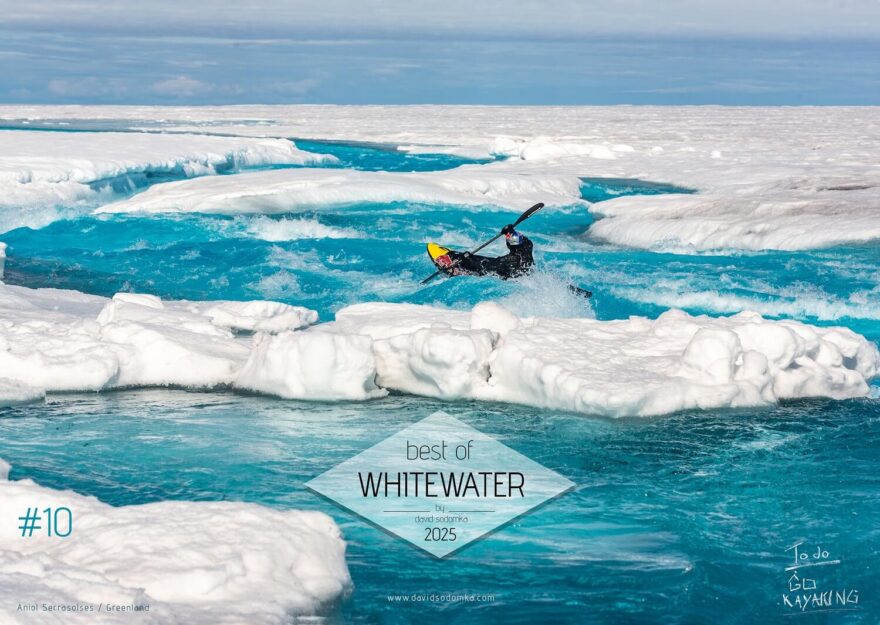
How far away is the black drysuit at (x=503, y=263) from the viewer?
13.3 meters

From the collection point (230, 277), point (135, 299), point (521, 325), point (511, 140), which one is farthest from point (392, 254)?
point (511, 140)

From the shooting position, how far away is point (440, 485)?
7.19 meters

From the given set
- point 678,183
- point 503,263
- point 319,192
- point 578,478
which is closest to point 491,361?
point 578,478

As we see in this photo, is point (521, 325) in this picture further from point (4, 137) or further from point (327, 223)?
point (4, 137)

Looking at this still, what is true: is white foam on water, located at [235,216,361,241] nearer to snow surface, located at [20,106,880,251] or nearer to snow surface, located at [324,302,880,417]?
snow surface, located at [20,106,880,251]

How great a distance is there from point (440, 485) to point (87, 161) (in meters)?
19.1

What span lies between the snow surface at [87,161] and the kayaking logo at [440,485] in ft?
49.5

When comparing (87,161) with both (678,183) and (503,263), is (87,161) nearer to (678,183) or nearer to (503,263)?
(503,263)

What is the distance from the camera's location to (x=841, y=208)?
19.3 m

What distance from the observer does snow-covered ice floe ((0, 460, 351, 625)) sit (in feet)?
13.9

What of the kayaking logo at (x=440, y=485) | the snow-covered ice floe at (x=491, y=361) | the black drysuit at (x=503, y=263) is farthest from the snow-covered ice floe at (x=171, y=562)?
the black drysuit at (x=503, y=263)

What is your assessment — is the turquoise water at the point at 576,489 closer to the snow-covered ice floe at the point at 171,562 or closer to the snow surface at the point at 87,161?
the snow-covered ice floe at the point at 171,562

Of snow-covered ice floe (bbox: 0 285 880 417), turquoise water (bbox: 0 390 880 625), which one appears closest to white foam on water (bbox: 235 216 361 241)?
snow-covered ice floe (bbox: 0 285 880 417)

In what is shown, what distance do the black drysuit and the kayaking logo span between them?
17.8ft
